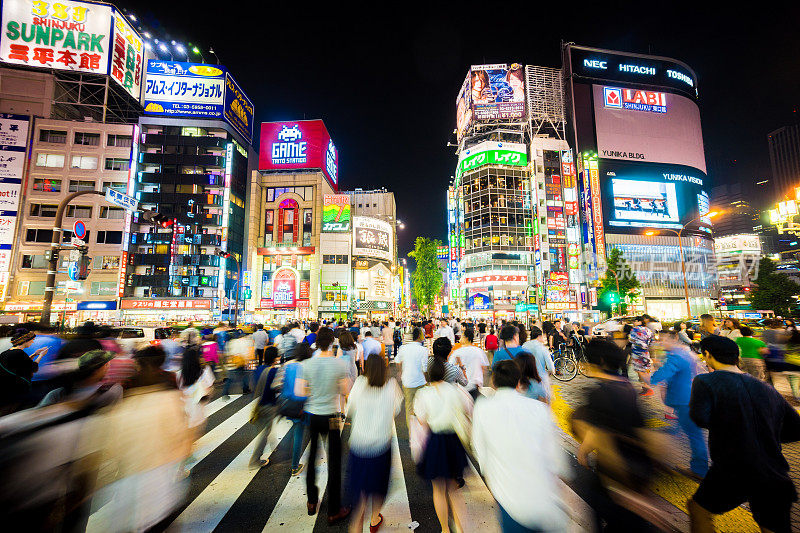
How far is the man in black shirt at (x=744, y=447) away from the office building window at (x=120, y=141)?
59272 millimetres

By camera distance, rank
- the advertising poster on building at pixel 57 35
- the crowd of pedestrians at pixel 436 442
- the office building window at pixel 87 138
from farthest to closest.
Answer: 1. the office building window at pixel 87 138
2. the advertising poster on building at pixel 57 35
3. the crowd of pedestrians at pixel 436 442

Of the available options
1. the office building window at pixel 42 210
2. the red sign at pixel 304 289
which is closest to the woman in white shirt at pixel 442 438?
the red sign at pixel 304 289

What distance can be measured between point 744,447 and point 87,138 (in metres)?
61.9

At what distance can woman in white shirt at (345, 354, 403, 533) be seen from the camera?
11.1 ft

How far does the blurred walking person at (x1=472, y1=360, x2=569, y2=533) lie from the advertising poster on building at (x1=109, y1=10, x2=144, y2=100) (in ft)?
197

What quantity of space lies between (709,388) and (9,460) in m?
4.80

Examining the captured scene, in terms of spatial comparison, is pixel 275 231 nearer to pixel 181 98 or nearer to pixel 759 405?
pixel 181 98

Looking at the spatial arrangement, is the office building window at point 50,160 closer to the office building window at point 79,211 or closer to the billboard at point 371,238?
the office building window at point 79,211

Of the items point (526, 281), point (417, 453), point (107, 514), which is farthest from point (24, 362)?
point (526, 281)

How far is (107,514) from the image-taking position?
2619mm

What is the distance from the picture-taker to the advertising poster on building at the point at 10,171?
36.7 m

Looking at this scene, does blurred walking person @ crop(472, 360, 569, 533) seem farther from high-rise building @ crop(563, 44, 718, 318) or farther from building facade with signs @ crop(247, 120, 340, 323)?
high-rise building @ crop(563, 44, 718, 318)

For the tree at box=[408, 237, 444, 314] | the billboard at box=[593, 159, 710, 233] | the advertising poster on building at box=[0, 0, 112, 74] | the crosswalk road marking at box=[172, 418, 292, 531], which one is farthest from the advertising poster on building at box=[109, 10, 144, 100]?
the billboard at box=[593, 159, 710, 233]

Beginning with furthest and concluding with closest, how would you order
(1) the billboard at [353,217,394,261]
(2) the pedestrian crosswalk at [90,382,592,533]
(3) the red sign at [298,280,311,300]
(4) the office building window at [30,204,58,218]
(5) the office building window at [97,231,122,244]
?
(1) the billboard at [353,217,394,261]
(3) the red sign at [298,280,311,300]
(5) the office building window at [97,231,122,244]
(4) the office building window at [30,204,58,218]
(2) the pedestrian crosswalk at [90,382,592,533]
